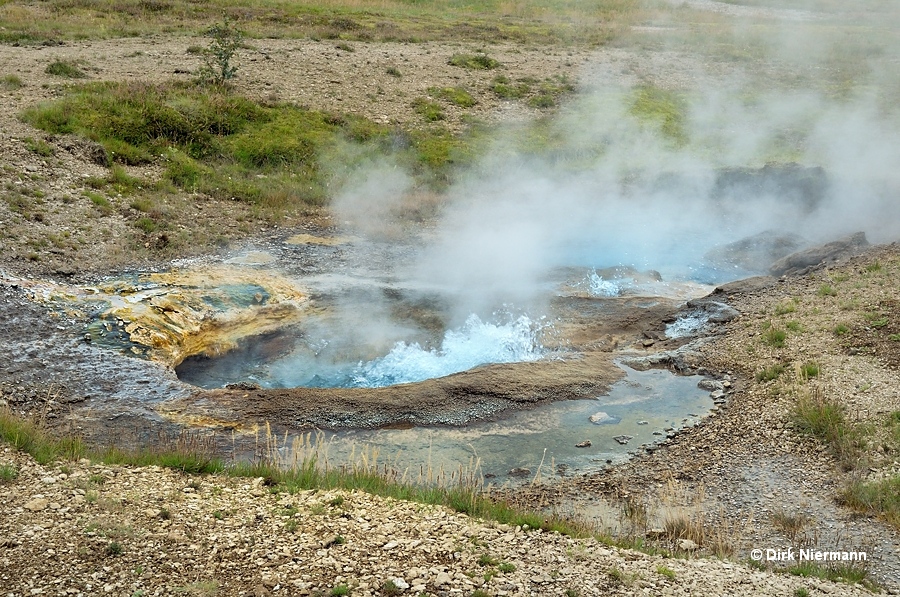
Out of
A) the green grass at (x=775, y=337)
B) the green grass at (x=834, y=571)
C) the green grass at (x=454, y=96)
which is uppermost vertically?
the green grass at (x=454, y=96)

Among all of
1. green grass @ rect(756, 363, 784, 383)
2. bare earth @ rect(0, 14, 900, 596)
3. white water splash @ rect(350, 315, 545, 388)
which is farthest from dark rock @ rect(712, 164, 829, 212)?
white water splash @ rect(350, 315, 545, 388)

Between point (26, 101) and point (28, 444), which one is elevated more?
point (26, 101)

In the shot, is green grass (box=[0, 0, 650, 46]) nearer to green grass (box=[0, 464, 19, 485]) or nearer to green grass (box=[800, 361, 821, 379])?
green grass (box=[0, 464, 19, 485])

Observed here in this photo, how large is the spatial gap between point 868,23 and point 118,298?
29.3 meters

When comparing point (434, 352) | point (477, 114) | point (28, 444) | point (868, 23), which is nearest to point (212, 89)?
point (477, 114)

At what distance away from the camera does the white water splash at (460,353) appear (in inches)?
414

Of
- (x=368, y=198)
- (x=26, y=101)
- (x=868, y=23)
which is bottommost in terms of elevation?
(x=368, y=198)

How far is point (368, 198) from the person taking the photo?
17062 mm

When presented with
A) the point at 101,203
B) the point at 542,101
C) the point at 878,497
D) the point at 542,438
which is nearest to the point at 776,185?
the point at 542,101

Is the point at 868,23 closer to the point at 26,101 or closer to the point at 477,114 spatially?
the point at 477,114

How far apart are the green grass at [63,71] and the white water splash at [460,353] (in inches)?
481

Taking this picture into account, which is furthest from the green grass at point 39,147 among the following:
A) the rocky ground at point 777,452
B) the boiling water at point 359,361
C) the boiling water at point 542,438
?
the rocky ground at point 777,452

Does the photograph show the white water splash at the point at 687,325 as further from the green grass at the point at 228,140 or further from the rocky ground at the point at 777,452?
the green grass at the point at 228,140

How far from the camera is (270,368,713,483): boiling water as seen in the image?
853 cm
